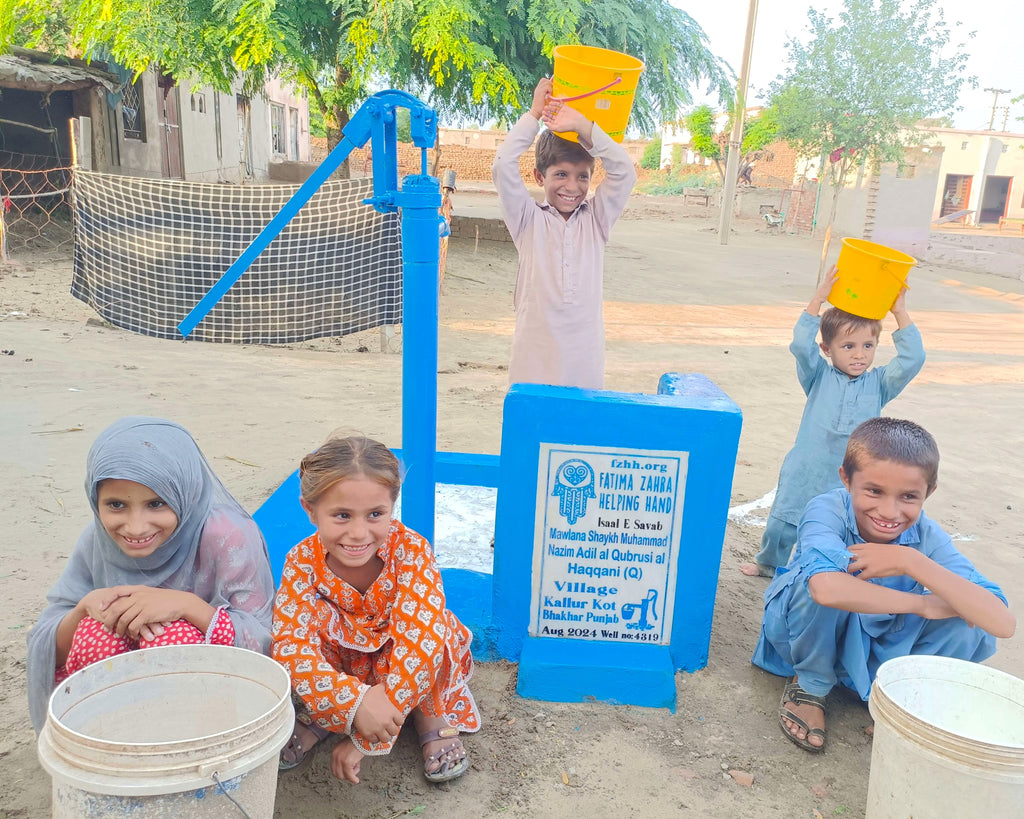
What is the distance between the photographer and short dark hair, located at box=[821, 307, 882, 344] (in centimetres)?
274

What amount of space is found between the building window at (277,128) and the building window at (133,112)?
12376mm

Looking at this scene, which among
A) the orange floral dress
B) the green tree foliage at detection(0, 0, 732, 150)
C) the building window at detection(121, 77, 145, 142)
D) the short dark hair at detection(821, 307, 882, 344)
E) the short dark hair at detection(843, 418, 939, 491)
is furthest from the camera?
the building window at detection(121, 77, 145, 142)

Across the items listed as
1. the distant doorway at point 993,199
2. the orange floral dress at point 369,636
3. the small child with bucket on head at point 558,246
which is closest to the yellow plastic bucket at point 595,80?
the small child with bucket on head at point 558,246

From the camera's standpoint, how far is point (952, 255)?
64.1 feet

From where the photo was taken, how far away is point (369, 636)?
1878mm

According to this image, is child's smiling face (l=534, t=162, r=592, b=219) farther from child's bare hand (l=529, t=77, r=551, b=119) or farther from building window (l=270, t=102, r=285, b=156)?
building window (l=270, t=102, r=285, b=156)

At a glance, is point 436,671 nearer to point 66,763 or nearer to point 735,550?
point 66,763

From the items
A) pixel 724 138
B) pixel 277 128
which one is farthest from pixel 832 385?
pixel 724 138

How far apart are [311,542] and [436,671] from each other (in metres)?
0.41

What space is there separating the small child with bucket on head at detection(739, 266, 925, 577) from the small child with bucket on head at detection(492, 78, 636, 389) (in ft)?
2.43

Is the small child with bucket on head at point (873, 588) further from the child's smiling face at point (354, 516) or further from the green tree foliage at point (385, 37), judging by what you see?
the green tree foliage at point (385, 37)

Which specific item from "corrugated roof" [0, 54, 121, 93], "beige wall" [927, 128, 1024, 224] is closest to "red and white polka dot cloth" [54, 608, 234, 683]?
"corrugated roof" [0, 54, 121, 93]

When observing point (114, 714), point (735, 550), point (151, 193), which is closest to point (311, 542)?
point (114, 714)

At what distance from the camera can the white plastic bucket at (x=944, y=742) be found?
1.45m
